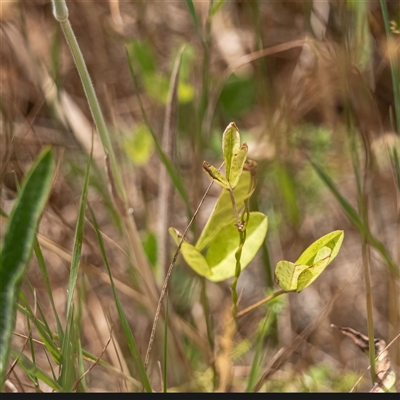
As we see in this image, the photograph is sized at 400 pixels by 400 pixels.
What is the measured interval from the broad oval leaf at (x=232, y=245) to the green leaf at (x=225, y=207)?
0.01 m

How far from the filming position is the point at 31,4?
174cm

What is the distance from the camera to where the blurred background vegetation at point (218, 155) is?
3.60ft

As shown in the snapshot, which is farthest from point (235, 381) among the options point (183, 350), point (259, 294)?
point (259, 294)

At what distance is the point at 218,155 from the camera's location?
56.7 inches

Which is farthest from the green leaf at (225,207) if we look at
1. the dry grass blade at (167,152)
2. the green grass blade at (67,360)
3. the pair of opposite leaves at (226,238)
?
the dry grass blade at (167,152)

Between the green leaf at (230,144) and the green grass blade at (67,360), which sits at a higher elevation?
the green leaf at (230,144)

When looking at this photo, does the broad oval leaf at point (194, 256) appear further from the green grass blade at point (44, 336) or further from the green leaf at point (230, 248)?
the green grass blade at point (44, 336)

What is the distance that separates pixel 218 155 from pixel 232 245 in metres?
0.74

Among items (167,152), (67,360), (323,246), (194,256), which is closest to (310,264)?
(323,246)

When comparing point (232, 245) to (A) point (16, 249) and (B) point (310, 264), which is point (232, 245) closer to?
(B) point (310, 264)

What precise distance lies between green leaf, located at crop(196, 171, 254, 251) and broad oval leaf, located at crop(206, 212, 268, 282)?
0.01 meters

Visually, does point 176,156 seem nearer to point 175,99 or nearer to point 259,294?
point 175,99

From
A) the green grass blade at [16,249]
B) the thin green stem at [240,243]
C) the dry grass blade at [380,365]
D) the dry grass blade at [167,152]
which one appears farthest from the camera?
the dry grass blade at [167,152]

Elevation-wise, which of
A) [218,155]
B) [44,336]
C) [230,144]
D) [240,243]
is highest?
[230,144]
